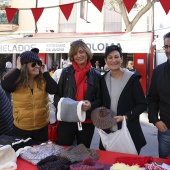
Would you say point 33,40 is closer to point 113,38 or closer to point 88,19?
point 113,38

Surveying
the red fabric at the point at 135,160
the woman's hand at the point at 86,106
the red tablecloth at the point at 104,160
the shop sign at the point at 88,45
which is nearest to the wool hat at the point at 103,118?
the woman's hand at the point at 86,106

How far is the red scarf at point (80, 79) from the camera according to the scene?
2322 mm

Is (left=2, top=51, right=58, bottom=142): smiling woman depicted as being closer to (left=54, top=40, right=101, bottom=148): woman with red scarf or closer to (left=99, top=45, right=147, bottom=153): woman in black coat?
(left=54, top=40, right=101, bottom=148): woman with red scarf

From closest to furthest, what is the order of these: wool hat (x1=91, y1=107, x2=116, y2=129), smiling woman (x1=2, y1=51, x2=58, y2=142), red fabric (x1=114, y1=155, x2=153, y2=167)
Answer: red fabric (x1=114, y1=155, x2=153, y2=167) < wool hat (x1=91, y1=107, x2=116, y2=129) < smiling woman (x1=2, y1=51, x2=58, y2=142)

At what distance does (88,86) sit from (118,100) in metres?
0.31

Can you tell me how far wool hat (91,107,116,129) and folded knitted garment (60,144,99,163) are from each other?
0.24m

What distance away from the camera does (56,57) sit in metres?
13.6

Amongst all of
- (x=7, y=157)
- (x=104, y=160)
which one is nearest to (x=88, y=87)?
(x=104, y=160)

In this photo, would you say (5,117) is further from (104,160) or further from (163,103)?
(163,103)

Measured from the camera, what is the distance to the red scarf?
2322 mm

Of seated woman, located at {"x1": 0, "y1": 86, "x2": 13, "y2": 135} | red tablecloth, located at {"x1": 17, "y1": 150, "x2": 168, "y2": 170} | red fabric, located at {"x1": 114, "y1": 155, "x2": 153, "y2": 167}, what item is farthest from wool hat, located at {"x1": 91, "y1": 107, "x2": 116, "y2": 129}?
seated woman, located at {"x1": 0, "y1": 86, "x2": 13, "y2": 135}

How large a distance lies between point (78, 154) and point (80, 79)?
744 millimetres

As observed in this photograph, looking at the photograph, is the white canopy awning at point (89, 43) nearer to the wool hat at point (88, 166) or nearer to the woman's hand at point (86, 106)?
the woman's hand at point (86, 106)

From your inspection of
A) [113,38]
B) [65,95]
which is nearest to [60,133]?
[65,95]
